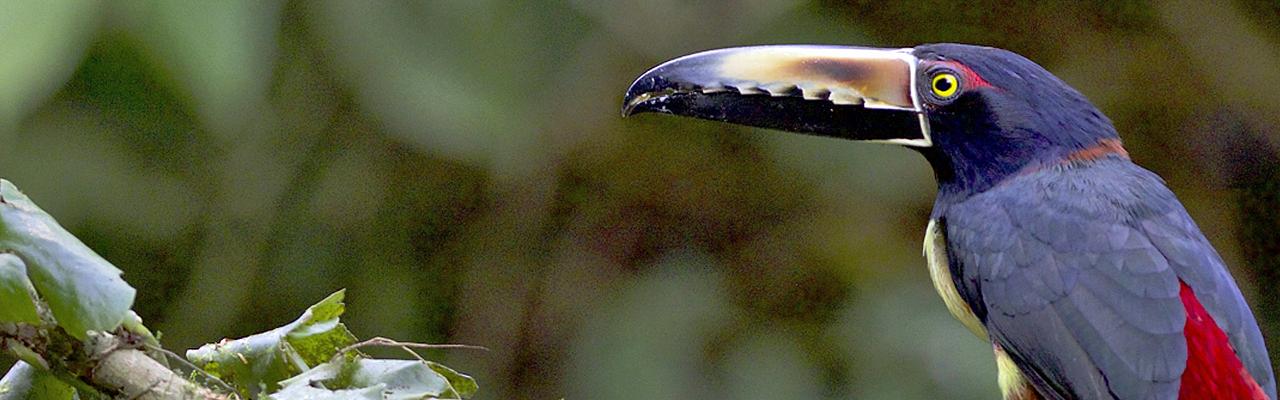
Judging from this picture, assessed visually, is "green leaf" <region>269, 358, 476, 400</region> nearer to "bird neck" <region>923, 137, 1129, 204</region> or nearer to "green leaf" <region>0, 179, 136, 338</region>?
"green leaf" <region>0, 179, 136, 338</region>

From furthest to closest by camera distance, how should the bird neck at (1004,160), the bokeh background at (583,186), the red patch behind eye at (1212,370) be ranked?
the bokeh background at (583,186), the bird neck at (1004,160), the red patch behind eye at (1212,370)

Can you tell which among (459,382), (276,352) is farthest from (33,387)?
(459,382)

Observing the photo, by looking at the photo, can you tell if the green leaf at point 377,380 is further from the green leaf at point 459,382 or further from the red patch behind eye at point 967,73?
the red patch behind eye at point 967,73

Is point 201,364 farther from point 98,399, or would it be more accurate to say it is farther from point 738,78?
point 738,78

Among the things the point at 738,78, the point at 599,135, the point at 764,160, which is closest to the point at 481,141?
the point at 599,135

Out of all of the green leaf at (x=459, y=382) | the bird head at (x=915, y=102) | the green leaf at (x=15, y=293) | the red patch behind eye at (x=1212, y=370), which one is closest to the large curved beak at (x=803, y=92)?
the bird head at (x=915, y=102)

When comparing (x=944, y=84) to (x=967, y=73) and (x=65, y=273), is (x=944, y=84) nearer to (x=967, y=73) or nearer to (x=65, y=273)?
(x=967, y=73)
